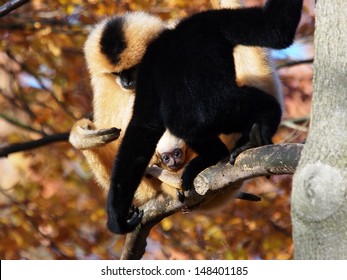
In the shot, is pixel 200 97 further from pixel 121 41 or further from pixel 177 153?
pixel 121 41

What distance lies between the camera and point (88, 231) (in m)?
9.15

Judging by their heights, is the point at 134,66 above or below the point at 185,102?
below

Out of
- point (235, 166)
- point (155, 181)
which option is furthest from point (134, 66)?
point (235, 166)

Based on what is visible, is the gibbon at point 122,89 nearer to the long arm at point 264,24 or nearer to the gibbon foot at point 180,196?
the gibbon foot at point 180,196

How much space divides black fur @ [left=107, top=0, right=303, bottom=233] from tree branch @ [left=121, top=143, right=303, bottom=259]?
16cm

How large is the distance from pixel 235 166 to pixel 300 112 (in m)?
5.35

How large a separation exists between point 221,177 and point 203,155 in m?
0.49

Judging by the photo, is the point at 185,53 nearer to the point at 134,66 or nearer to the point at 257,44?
the point at 257,44

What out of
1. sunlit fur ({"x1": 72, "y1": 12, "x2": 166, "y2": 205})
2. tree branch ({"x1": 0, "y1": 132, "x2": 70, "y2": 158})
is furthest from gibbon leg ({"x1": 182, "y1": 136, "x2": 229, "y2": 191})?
tree branch ({"x1": 0, "y1": 132, "x2": 70, "y2": 158})

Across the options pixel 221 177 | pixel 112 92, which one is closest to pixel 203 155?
pixel 221 177

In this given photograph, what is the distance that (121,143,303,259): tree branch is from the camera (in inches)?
134

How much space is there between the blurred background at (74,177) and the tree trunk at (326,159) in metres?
4.75

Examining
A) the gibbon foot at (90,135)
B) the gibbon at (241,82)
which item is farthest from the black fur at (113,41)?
the gibbon at (241,82)

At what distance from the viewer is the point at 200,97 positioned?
4.24 m
